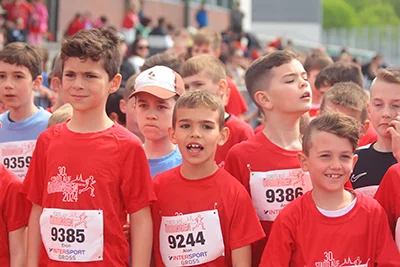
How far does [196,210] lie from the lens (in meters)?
5.17

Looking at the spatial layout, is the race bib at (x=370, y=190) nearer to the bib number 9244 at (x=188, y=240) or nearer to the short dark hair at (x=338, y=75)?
the bib number 9244 at (x=188, y=240)

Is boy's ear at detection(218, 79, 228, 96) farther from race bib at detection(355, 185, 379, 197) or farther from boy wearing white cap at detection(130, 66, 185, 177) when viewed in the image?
race bib at detection(355, 185, 379, 197)

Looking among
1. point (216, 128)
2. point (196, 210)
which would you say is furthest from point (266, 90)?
point (196, 210)

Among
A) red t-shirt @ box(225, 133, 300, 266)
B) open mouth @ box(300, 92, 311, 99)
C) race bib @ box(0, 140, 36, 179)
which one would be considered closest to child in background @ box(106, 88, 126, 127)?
race bib @ box(0, 140, 36, 179)

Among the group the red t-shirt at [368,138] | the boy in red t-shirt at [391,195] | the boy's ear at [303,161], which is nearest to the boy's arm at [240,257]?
the boy's ear at [303,161]

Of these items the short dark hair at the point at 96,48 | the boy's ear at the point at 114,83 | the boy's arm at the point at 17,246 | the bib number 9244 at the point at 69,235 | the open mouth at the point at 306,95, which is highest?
the short dark hair at the point at 96,48

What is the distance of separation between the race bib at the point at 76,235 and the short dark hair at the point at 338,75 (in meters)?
3.94

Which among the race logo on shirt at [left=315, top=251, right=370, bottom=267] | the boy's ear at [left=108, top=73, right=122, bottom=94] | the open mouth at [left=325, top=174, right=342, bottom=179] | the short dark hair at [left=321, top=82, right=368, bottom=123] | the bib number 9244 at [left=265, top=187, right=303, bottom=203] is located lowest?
the race logo on shirt at [left=315, top=251, right=370, bottom=267]

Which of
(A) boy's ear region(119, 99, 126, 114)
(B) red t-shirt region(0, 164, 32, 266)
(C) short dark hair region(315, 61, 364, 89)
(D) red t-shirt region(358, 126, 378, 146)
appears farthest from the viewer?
(C) short dark hair region(315, 61, 364, 89)

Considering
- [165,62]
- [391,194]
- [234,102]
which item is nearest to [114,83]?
[391,194]

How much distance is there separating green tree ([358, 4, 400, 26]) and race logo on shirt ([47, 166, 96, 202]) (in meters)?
109

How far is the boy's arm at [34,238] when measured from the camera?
515cm

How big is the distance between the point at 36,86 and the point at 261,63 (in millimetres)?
2058

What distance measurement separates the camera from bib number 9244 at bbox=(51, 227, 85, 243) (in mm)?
4984
